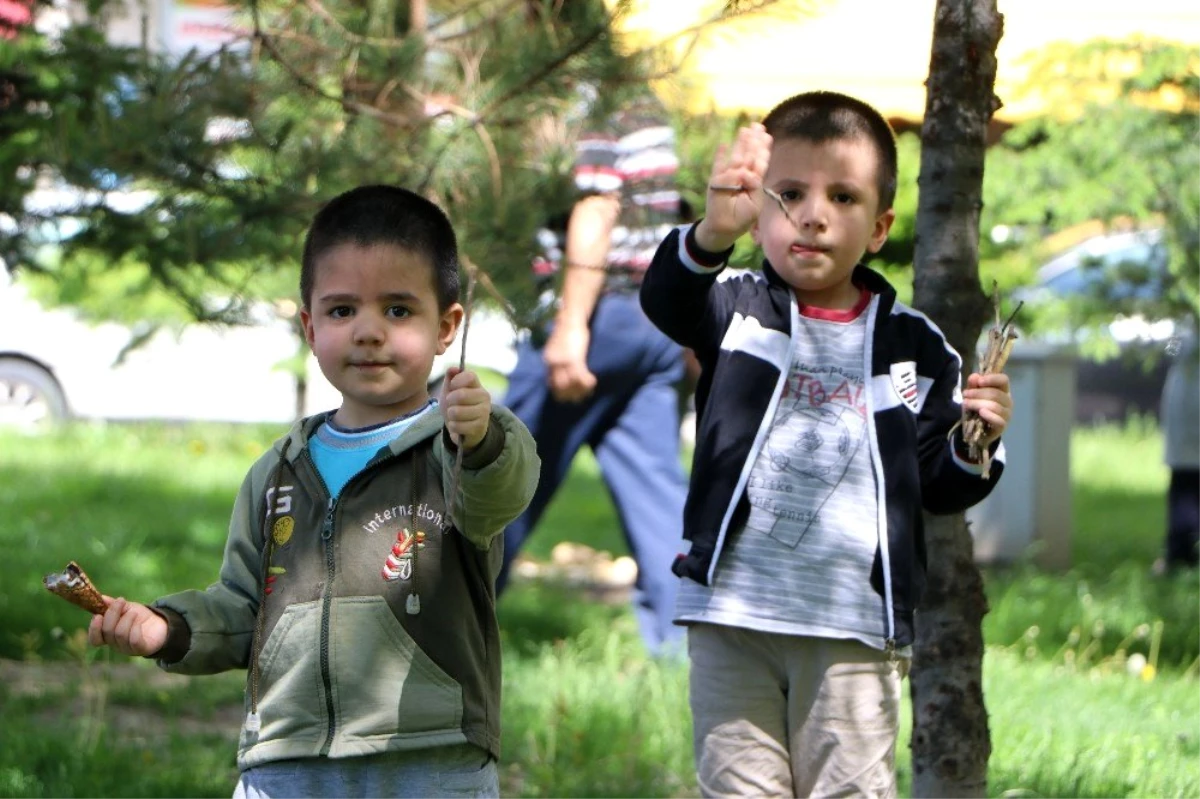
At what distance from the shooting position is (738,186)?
2633 millimetres

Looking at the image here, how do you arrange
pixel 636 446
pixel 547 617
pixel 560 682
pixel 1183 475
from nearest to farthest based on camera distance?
pixel 560 682, pixel 636 446, pixel 547 617, pixel 1183 475

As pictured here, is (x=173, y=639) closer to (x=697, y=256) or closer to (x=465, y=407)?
(x=465, y=407)

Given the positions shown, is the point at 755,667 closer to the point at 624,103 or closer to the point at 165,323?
the point at 624,103

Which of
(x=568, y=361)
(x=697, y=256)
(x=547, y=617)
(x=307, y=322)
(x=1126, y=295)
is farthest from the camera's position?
(x=1126, y=295)

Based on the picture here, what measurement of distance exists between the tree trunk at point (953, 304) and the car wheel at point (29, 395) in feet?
33.3

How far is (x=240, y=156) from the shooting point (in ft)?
14.3

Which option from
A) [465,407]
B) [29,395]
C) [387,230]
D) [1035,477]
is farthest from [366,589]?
[29,395]

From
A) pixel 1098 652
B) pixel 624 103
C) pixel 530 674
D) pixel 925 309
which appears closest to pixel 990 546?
pixel 1098 652

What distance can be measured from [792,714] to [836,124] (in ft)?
3.20

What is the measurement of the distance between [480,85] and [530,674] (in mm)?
1724

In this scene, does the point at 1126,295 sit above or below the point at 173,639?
above

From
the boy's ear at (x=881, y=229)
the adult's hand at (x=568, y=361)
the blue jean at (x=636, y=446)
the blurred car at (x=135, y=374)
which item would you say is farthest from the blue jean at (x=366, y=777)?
the blurred car at (x=135, y=374)

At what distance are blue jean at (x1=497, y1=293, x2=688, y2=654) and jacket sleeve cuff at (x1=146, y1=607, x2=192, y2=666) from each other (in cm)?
242

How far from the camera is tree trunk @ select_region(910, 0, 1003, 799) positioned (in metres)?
3.17
